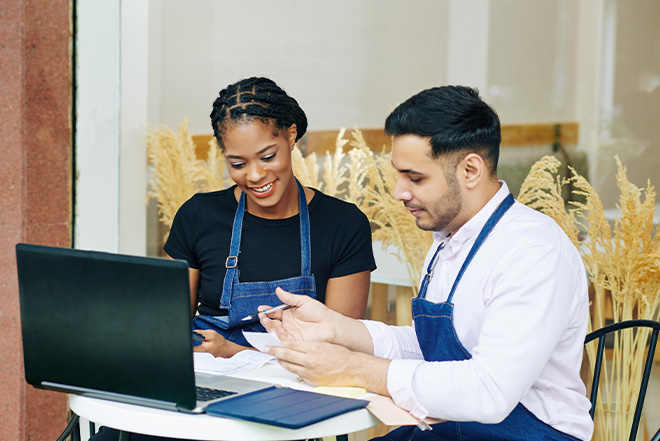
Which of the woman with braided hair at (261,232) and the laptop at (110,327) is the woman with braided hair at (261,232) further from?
the laptop at (110,327)

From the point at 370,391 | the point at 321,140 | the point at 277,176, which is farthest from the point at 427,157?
the point at 321,140

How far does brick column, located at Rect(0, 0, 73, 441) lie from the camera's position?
332cm

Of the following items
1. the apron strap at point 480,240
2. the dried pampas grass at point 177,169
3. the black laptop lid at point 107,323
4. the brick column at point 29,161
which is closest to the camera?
the black laptop lid at point 107,323

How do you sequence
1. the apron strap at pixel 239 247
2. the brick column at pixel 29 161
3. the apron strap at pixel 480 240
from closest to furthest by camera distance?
1. the apron strap at pixel 480 240
2. the apron strap at pixel 239 247
3. the brick column at pixel 29 161

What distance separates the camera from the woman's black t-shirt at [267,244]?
8.20ft

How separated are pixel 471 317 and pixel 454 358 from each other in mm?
100

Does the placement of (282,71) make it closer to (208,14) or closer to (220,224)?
(208,14)

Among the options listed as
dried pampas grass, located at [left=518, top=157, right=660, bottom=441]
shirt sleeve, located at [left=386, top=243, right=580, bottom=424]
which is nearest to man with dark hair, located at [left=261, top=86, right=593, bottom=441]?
shirt sleeve, located at [left=386, top=243, right=580, bottom=424]

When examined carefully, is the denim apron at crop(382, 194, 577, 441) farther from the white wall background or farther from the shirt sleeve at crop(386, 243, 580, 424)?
the white wall background

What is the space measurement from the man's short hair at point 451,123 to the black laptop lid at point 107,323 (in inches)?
26.3

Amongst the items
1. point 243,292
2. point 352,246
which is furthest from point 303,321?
point 352,246

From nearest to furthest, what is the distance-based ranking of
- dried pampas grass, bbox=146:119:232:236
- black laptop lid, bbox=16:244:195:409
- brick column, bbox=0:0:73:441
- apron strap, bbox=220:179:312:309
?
black laptop lid, bbox=16:244:195:409
apron strap, bbox=220:179:312:309
brick column, bbox=0:0:73:441
dried pampas grass, bbox=146:119:232:236

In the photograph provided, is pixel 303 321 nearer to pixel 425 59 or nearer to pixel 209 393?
pixel 209 393

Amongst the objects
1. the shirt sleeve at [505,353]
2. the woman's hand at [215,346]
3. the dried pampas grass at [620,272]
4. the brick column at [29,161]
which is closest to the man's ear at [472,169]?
the shirt sleeve at [505,353]
